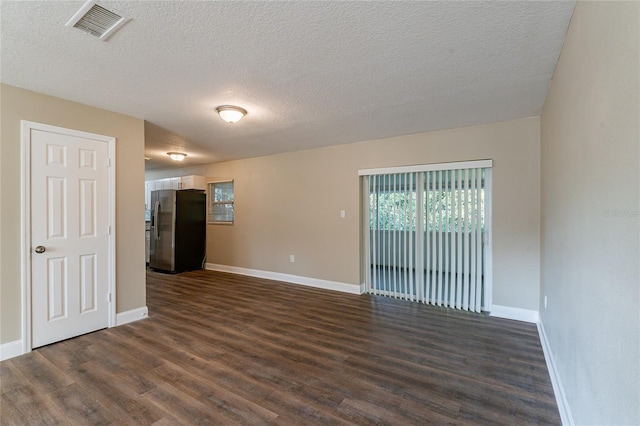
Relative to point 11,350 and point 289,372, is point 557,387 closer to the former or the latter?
point 289,372

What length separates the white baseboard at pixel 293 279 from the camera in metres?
4.63

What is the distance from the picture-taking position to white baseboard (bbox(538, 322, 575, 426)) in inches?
65.3

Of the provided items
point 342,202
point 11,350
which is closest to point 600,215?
point 342,202

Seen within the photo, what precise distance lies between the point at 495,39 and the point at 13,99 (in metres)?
3.97

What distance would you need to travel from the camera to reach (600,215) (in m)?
1.19

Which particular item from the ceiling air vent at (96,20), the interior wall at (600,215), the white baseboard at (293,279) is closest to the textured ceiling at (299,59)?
the ceiling air vent at (96,20)

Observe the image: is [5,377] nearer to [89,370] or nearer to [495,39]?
[89,370]

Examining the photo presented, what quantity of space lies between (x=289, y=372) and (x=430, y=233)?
2.65 m

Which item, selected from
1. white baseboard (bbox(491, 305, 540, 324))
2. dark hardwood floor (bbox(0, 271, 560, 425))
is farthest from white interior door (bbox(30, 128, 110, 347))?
white baseboard (bbox(491, 305, 540, 324))

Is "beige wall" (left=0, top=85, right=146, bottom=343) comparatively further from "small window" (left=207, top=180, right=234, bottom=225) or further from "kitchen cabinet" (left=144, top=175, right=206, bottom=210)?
"kitchen cabinet" (left=144, top=175, right=206, bottom=210)

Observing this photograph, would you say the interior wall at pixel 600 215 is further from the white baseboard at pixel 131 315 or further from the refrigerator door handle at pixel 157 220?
the refrigerator door handle at pixel 157 220

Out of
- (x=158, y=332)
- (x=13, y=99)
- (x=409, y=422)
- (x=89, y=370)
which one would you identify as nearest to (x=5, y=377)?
(x=89, y=370)

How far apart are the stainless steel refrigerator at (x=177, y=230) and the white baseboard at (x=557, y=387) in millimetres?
6091

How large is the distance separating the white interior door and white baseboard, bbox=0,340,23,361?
11cm
